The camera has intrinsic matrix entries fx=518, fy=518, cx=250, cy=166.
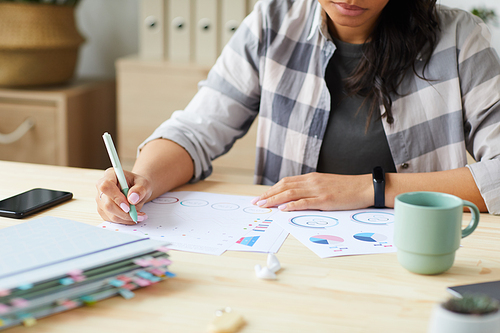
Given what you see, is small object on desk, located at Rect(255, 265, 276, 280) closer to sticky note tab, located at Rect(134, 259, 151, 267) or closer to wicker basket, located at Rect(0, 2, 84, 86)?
sticky note tab, located at Rect(134, 259, 151, 267)

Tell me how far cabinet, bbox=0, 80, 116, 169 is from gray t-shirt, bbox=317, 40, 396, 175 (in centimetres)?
136

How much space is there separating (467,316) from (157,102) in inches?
76.1

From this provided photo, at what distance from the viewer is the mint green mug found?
62cm

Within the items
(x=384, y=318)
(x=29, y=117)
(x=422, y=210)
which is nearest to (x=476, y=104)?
(x=422, y=210)

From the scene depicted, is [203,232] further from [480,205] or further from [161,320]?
[480,205]

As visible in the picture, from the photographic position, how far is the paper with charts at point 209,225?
758mm

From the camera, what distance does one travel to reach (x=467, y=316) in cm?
45

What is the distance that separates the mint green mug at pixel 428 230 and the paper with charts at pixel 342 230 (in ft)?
0.30

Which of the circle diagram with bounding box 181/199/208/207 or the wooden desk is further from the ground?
the wooden desk

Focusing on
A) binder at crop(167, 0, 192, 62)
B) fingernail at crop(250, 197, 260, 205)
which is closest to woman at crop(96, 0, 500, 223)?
fingernail at crop(250, 197, 260, 205)

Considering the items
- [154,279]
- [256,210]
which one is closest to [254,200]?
[256,210]

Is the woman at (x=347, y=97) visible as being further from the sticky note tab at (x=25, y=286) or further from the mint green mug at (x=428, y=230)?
the sticky note tab at (x=25, y=286)

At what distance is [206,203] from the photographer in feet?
3.13

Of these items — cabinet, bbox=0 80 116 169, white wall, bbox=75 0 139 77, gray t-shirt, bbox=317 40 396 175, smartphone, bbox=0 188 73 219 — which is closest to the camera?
smartphone, bbox=0 188 73 219
